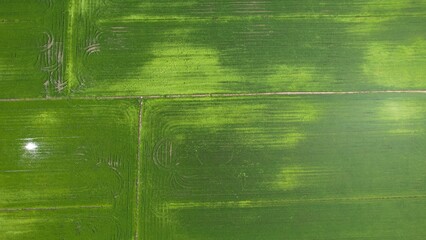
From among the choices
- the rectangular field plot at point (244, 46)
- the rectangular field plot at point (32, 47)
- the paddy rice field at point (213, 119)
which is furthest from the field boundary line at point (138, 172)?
the rectangular field plot at point (32, 47)

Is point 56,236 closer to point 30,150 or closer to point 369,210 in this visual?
point 30,150

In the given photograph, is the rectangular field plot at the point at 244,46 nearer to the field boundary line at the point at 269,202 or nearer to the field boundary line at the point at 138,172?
the field boundary line at the point at 138,172

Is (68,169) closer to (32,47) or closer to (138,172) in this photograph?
(138,172)

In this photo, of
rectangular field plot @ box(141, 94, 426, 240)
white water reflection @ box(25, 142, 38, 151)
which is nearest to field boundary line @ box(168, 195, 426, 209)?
Answer: rectangular field plot @ box(141, 94, 426, 240)

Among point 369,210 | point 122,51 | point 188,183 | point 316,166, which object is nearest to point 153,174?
point 188,183

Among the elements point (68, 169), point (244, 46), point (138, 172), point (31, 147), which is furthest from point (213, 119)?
point (31, 147)

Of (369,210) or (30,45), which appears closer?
(369,210)
